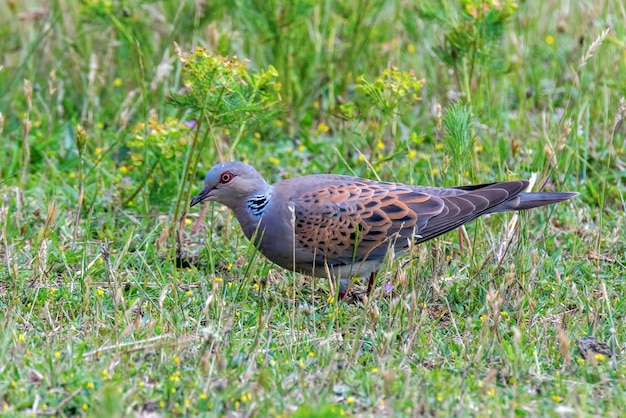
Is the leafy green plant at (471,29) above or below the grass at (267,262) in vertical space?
above

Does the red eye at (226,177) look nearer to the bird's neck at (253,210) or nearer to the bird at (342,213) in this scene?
the bird at (342,213)

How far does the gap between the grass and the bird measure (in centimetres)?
15

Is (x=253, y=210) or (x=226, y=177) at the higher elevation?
(x=226, y=177)

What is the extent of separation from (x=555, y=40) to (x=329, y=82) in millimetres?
2124

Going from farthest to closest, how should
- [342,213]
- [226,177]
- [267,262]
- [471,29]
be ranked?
[471,29], [267,262], [226,177], [342,213]

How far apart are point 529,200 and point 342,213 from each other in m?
0.98

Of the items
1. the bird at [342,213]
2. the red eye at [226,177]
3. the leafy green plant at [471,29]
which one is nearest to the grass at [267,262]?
the leafy green plant at [471,29]

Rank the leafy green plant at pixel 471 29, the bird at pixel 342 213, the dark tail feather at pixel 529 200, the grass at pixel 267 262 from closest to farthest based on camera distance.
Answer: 1. the grass at pixel 267 262
2. the bird at pixel 342 213
3. the dark tail feather at pixel 529 200
4. the leafy green plant at pixel 471 29

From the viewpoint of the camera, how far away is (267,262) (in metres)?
5.53

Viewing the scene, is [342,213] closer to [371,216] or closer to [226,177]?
[371,216]

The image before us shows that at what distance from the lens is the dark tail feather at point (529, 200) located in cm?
523

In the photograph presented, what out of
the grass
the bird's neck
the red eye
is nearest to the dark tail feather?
the grass

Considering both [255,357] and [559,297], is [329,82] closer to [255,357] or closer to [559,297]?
[559,297]

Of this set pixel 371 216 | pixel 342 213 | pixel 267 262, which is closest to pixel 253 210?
pixel 267 262
